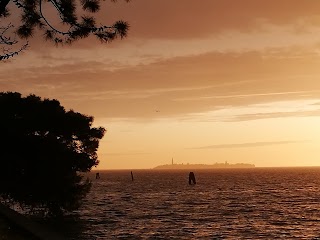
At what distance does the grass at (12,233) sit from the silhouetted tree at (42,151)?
51.2ft

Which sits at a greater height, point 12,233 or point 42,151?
point 42,151

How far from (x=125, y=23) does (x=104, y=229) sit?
93.1 feet

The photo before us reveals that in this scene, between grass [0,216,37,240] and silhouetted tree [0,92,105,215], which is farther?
silhouetted tree [0,92,105,215]

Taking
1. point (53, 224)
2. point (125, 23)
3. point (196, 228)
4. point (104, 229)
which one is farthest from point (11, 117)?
point (125, 23)

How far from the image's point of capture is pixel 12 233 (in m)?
19.5

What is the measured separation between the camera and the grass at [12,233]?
18.4m

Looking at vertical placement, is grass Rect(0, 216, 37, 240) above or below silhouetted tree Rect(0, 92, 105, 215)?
below

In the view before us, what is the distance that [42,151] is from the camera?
125ft

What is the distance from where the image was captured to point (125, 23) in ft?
43.1

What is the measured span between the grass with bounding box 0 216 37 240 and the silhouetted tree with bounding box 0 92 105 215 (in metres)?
15.6

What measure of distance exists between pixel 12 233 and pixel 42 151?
19.2 metres

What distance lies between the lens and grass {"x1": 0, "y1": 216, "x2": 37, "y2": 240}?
18.4m

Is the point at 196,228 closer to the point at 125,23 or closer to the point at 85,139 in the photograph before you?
the point at 85,139

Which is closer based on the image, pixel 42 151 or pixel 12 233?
pixel 12 233
